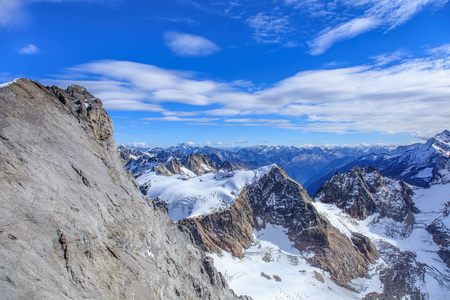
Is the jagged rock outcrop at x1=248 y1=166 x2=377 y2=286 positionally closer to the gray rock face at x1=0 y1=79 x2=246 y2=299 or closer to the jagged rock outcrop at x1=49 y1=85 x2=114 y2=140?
the gray rock face at x1=0 y1=79 x2=246 y2=299

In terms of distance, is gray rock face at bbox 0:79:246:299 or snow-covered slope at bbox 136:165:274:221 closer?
gray rock face at bbox 0:79:246:299

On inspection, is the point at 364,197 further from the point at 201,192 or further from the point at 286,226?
the point at 201,192

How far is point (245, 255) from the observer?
118500mm

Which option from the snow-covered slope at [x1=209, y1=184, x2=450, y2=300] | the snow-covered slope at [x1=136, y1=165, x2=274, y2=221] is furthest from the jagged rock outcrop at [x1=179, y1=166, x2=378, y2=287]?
the snow-covered slope at [x1=136, y1=165, x2=274, y2=221]

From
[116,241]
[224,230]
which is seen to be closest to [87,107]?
[116,241]

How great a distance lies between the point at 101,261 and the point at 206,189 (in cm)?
13781

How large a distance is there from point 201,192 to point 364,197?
123732mm

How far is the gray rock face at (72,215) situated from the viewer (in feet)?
64.3

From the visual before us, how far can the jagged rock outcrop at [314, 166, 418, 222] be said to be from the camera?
17375 centimetres

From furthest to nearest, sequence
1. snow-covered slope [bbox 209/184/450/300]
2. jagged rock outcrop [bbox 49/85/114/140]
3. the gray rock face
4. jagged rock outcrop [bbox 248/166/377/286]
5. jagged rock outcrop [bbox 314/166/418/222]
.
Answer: jagged rock outcrop [bbox 314/166/418/222] < jagged rock outcrop [bbox 248/166/377/286] < snow-covered slope [bbox 209/184/450/300] < jagged rock outcrop [bbox 49/85/114/140] < the gray rock face

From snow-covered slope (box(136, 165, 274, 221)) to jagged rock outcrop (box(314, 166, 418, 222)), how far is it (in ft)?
178

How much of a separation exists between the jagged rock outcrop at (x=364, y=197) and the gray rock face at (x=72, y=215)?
156548mm

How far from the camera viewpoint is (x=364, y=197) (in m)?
177

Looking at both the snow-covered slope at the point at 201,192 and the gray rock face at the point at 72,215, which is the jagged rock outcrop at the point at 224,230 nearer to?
the snow-covered slope at the point at 201,192
